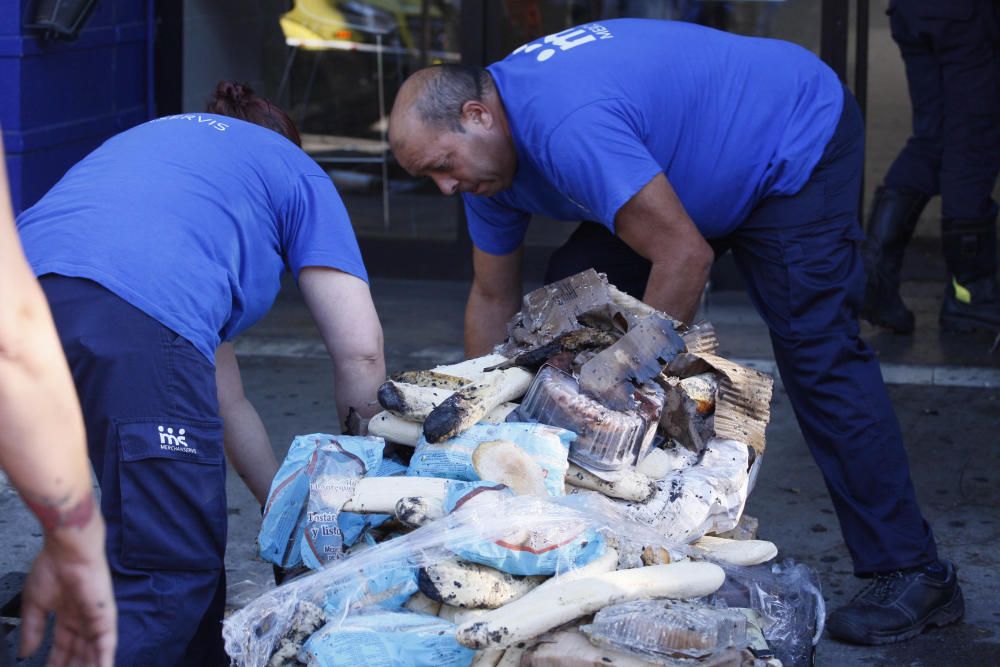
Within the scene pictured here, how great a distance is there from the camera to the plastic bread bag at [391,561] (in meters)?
2.34

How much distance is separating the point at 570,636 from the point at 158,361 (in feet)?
2.78

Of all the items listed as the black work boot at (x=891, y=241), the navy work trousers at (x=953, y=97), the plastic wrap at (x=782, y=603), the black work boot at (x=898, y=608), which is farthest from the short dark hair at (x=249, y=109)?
the black work boot at (x=891, y=241)

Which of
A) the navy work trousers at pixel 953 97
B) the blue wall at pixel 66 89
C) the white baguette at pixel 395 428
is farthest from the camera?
the navy work trousers at pixel 953 97

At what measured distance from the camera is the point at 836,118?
10.5ft

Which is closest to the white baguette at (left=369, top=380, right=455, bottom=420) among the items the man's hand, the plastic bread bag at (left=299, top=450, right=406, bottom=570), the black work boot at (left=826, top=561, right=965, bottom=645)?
the plastic bread bag at (left=299, top=450, right=406, bottom=570)

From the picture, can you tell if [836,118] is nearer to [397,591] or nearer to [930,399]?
[397,591]

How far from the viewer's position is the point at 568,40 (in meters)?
3.20

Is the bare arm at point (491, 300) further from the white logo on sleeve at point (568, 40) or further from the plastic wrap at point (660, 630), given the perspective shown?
the plastic wrap at point (660, 630)

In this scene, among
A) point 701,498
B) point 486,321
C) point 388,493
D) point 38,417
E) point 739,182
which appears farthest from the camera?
point 486,321

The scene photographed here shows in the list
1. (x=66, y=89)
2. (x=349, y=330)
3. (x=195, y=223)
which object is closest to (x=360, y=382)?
(x=349, y=330)

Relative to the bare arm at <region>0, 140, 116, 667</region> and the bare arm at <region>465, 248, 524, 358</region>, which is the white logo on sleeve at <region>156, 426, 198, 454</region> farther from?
the bare arm at <region>465, 248, 524, 358</region>

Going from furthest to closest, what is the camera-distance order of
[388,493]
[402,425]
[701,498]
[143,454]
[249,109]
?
1. [249,109]
2. [402,425]
3. [701,498]
4. [388,493]
5. [143,454]

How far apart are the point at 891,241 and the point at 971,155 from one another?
46 cm

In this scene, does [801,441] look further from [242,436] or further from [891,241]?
[242,436]
